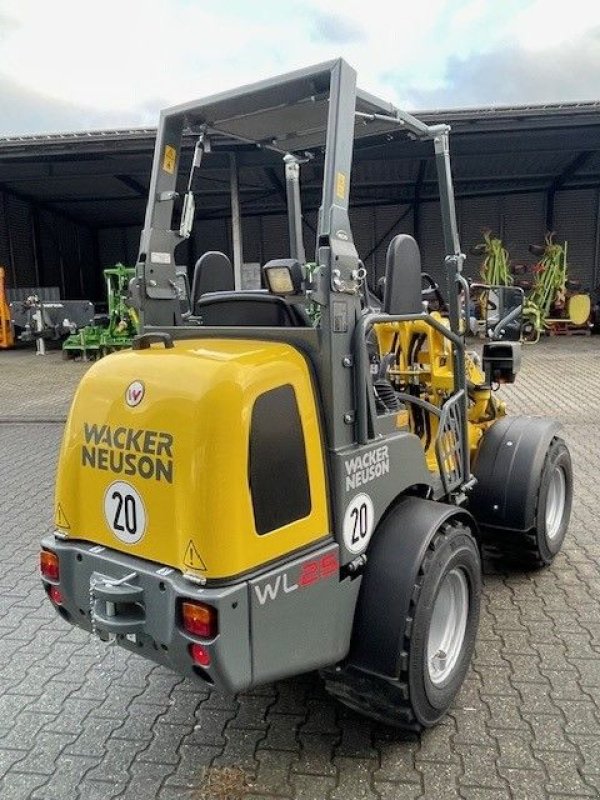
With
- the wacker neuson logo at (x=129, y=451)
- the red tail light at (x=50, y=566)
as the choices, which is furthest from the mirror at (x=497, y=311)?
the red tail light at (x=50, y=566)

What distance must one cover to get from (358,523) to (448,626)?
73cm

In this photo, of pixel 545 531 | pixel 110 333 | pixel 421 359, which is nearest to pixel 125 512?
pixel 421 359

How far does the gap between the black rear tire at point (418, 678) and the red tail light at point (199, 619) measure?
2.12ft

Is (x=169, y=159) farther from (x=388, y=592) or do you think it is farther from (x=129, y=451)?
(x=388, y=592)

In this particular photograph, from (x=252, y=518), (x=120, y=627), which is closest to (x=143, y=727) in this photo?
(x=120, y=627)

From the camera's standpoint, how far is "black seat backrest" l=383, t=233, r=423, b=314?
8.18 ft

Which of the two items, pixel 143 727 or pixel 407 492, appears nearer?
pixel 143 727

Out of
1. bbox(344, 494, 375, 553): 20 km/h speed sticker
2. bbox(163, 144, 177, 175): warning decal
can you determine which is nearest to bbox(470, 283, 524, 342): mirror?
bbox(344, 494, 375, 553): 20 km/h speed sticker

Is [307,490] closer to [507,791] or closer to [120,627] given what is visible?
[120,627]

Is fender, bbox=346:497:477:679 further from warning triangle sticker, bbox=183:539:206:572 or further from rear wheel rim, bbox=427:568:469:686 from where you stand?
warning triangle sticker, bbox=183:539:206:572

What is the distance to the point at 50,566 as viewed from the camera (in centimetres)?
230

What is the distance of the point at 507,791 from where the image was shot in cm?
211

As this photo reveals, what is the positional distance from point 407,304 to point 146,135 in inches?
465

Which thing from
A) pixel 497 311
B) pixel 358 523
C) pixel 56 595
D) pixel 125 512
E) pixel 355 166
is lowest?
pixel 56 595
